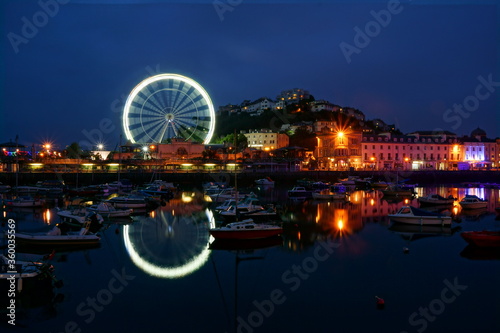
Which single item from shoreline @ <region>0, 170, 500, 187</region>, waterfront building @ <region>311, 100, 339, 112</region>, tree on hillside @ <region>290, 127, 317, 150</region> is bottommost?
shoreline @ <region>0, 170, 500, 187</region>

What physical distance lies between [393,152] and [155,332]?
258 feet

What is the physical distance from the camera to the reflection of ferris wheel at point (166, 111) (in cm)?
5616

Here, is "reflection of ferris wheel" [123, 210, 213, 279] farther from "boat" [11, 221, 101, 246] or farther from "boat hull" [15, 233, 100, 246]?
"boat hull" [15, 233, 100, 246]

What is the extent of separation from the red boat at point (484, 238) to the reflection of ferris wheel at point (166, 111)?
4311cm

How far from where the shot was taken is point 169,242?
2141 centimetres

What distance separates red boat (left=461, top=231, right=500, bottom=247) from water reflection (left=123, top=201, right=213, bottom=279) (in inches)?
480

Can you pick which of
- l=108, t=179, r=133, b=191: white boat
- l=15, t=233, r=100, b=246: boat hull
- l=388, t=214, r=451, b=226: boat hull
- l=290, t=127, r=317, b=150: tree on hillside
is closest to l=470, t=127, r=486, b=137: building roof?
l=290, t=127, r=317, b=150: tree on hillside

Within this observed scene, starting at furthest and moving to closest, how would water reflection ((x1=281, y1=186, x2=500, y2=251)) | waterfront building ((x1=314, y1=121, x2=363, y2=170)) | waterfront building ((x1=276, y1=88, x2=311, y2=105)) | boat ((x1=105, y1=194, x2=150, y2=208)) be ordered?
waterfront building ((x1=276, y1=88, x2=311, y2=105)) < waterfront building ((x1=314, y1=121, x2=363, y2=170)) < boat ((x1=105, y1=194, x2=150, y2=208)) < water reflection ((x1=281, y1=186, x2=500, y2=251))

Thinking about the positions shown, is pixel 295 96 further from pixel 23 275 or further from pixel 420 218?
pixel 23 275

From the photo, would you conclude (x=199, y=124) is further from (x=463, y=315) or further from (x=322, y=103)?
(x=322, y=103)

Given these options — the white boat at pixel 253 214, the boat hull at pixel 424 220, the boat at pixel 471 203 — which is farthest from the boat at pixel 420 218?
the boat at pixel 471 203

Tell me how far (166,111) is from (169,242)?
40102 millimetres

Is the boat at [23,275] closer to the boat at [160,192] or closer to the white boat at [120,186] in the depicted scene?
the boat at [160,192]

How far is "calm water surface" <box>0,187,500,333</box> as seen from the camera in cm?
1188
